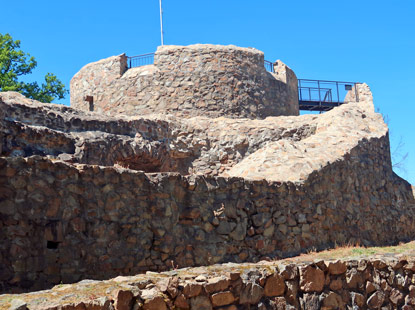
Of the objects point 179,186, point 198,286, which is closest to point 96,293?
point 198,286

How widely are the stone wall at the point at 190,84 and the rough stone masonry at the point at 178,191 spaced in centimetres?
103

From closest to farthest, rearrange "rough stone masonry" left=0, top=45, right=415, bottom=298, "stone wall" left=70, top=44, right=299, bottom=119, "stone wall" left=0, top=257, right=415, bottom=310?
"stone wall" left=0, top=257, right=415, bottom=310
"rough stone masonry" left=0, top=45, right=415, bottom=298
"stone wall" left=70, top=44, right=299, bottom=119

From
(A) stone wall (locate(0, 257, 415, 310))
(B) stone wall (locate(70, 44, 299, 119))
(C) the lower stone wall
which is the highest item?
(B) stone wall (locate(70, 44, 299, 119))

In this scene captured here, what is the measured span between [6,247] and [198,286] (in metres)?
2.82

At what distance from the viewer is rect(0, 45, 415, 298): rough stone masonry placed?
20.7 feet

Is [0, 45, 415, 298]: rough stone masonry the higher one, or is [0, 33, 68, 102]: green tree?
[0, 33, 68, 102]: green tree

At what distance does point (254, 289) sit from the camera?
4527 mm

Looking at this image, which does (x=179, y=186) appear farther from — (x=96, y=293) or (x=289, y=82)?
(x=289, y=82)

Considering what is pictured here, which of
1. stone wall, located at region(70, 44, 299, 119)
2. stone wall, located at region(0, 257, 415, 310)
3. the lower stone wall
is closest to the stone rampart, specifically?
the lower stone wall

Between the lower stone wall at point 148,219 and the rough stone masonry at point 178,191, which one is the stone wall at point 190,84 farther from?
the lower stone wall at point 148,219

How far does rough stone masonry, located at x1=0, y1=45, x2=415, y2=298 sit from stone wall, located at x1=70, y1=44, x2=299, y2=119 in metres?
1.03

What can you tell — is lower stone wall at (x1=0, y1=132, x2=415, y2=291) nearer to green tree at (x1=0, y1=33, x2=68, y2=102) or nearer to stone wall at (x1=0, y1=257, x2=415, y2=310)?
stone wall at (x1=0, y1=257, x2=415, y2=310)

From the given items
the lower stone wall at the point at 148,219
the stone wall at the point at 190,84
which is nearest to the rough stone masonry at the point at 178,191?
the lower stone wall at the point at 148,219

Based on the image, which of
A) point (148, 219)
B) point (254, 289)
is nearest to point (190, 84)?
point (148, 219)
